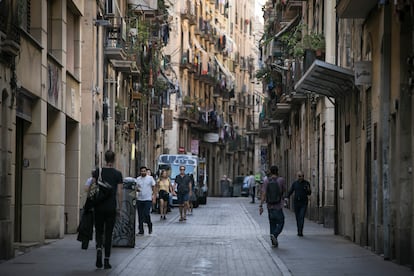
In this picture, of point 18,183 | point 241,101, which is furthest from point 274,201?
point 241,101

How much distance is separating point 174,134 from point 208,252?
55.3m

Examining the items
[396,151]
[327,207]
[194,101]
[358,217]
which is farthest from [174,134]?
[396,151]

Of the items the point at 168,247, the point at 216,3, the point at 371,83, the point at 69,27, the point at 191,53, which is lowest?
the point at 168,247

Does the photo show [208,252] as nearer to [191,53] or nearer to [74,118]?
[74,118]

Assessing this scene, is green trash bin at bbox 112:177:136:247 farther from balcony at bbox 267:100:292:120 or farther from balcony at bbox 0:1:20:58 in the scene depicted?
balcony at bbox 267:100:292:120

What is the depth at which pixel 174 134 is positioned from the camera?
76.9 meters

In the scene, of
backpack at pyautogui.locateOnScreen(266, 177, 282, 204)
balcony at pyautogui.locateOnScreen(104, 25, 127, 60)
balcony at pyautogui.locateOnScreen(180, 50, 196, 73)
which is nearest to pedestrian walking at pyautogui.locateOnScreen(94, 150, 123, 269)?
backpack at pyautogui.locateOnScreen(266, 177, 282, 204)

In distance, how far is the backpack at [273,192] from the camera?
24.1 meters

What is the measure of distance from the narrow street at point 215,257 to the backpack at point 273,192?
0.99m

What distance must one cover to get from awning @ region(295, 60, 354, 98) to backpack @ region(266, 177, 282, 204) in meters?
2.87

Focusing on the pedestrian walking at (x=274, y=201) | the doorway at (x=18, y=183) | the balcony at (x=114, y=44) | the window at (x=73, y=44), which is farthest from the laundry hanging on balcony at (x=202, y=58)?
the doorway at (x=18, y=183)

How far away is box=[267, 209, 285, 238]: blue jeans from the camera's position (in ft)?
78.0

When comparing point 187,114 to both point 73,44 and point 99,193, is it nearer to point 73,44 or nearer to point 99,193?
point 73,44

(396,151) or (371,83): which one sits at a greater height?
(371,83)
